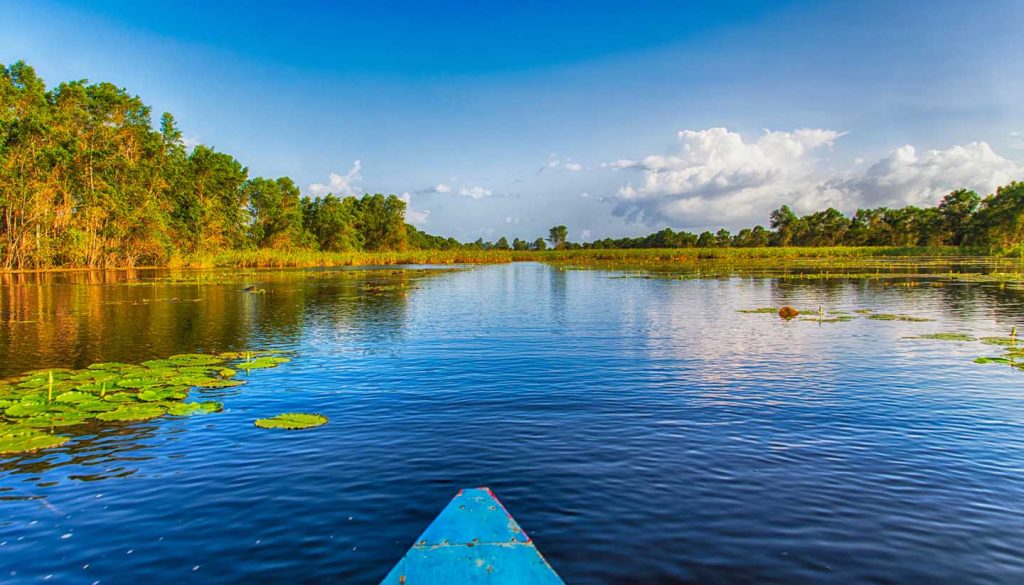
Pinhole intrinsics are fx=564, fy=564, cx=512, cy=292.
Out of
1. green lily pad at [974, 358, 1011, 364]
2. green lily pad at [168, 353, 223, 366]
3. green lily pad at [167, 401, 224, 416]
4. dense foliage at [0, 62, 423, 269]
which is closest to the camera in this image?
green lily pad at [167, 401, 224, 416]

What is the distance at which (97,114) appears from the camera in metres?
80.0

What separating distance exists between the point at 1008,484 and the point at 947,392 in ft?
21.8

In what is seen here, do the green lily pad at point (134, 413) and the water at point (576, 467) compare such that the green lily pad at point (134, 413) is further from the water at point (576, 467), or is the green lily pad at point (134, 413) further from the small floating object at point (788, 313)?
the small floating object at point (788, 313)

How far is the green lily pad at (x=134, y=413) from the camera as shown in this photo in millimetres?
12166

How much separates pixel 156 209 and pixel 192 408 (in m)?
80.6

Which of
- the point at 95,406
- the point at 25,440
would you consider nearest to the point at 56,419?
the point at 95,406

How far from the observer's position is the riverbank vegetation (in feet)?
209

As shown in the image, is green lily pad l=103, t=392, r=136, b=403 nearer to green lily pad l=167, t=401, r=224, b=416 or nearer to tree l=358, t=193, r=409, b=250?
green lily pad l=167, t=401, r=224, b=416

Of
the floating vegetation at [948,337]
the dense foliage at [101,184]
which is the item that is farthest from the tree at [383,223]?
the floating vegetation at [948,337]

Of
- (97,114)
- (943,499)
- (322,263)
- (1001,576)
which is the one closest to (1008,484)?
(943,499)

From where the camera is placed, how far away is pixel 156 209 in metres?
79.8

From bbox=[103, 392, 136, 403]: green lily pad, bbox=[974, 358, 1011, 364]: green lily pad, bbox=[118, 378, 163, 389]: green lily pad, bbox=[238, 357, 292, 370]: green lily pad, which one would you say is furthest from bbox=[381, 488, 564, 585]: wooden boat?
bbox=[974, 358, 1011, 364]: green lily pad

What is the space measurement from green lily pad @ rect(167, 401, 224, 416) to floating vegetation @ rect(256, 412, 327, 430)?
1.78m

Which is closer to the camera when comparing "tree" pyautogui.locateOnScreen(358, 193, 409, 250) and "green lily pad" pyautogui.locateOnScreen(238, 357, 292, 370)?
"green lily pad" pyautogui.locateOnScreen(238, 357, 292, 370)
